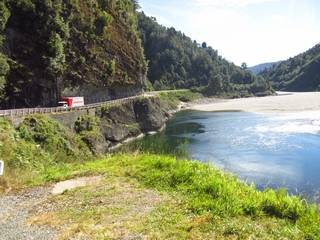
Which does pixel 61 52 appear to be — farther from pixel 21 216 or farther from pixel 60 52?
pixel 21 216

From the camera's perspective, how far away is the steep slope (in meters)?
57.9

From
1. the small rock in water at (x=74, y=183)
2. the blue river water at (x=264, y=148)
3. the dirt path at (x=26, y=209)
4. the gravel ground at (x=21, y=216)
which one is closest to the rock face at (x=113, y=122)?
the blue river water at (x=264, y=148)

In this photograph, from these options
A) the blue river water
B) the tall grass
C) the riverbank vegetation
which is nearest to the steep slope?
the blue river water

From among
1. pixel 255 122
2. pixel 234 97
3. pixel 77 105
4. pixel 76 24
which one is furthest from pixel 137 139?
→ pixel 234 97

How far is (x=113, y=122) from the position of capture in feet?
233

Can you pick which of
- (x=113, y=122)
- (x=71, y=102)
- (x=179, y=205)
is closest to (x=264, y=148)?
(x=113, y=122)

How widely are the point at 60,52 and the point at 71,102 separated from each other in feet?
26.4

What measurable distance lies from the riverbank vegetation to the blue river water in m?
12.2

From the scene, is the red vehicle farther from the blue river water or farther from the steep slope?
the blue river water

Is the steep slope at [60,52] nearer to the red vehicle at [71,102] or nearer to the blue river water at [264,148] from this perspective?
the red vehicle at [71,102]

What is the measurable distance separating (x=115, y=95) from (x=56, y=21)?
28.8 meters

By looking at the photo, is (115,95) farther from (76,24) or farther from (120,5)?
(120,5)

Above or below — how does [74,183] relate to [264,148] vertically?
above

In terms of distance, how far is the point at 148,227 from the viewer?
1180 centimetres
